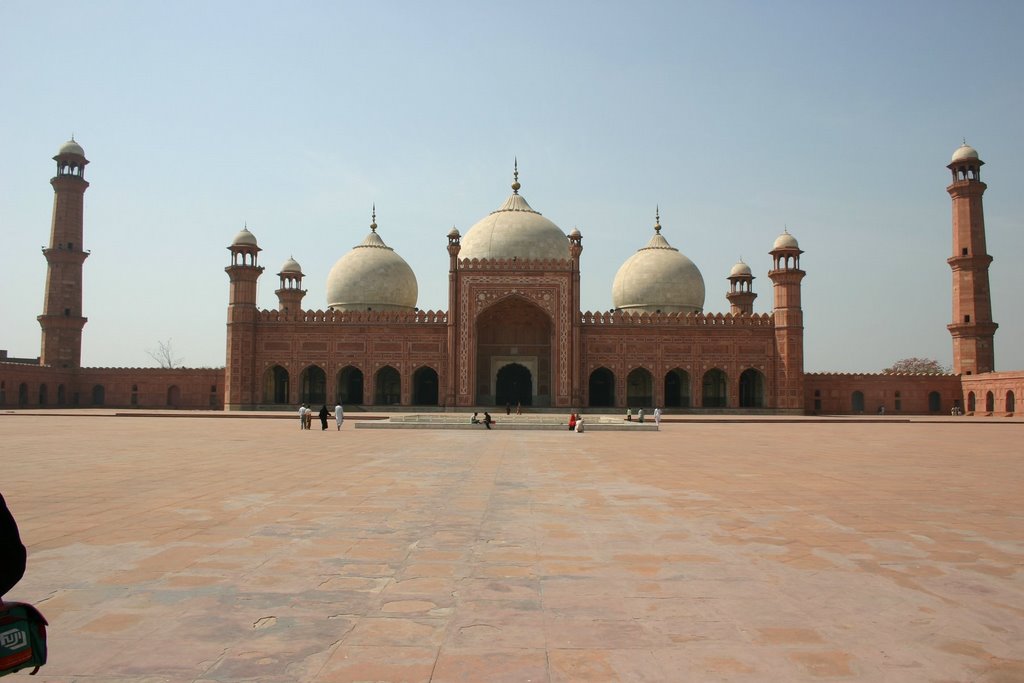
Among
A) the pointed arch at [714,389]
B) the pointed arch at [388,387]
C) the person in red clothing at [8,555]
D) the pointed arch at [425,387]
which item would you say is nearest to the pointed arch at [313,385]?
the pointed arch at [388,387]

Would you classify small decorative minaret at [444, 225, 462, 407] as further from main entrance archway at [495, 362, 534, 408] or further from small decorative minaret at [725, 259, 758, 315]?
small decorative minaret at [725, 259, 758, 315]

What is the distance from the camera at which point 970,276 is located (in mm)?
29375

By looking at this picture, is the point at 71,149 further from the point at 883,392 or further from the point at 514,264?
the point at 883,392

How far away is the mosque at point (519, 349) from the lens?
2648cm

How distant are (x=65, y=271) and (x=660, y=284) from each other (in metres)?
25.0

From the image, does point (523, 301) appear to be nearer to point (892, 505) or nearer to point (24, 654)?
point (892, 505)

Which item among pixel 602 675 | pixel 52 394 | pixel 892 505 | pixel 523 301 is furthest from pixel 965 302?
pixel 52 394

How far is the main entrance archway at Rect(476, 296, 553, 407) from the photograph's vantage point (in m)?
27.4

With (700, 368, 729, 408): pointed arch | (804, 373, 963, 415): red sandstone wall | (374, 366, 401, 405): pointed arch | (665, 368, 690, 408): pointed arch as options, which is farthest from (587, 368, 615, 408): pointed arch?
(804, 373, 963, 415): red sandstone wall

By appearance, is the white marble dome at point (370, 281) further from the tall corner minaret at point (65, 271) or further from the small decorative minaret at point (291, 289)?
the tall corner minaret at point (65, 271)

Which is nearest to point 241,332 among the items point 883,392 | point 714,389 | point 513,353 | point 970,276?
point 513,353

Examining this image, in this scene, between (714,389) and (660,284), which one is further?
(660,284)

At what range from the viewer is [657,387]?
88.3 ft

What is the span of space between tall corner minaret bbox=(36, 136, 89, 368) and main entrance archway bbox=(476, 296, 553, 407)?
57.9ft
